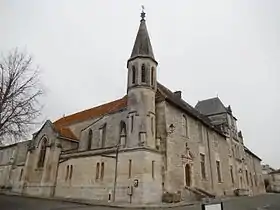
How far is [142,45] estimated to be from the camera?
91.0ft

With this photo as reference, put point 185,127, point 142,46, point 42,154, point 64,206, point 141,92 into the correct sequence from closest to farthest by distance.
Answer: point 64,206
point 141,92
point 142,46
point 185,127
point 42,154

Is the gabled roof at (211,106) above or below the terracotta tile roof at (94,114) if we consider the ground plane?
above

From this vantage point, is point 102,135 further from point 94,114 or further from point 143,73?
point 143,73

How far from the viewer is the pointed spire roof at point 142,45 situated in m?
27.0

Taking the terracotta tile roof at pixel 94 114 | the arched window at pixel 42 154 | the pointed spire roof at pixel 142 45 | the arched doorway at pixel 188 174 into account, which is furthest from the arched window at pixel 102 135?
the arched doorway at pixel 188 174

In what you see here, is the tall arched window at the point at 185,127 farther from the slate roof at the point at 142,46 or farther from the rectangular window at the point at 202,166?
the slate roof at the point at 142,46

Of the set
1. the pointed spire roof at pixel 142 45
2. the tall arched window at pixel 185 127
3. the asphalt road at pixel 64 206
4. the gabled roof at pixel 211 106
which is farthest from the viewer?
the gabled roof at pixel 211 106

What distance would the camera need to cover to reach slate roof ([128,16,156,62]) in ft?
88.6

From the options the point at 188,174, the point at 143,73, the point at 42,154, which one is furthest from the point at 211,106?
the point at 42,154

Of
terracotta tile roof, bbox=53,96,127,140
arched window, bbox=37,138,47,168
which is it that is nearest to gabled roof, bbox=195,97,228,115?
terracotta tile roof, bbox=53,96,127,140

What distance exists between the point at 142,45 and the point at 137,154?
12.2 meters

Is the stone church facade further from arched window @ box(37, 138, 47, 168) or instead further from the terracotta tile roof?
the terracotta tile roof

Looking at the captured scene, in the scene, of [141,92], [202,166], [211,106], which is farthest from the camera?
[211,106]

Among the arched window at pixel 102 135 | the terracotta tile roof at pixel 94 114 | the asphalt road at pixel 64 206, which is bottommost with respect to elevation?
the asphalt road at pixel 64 206
